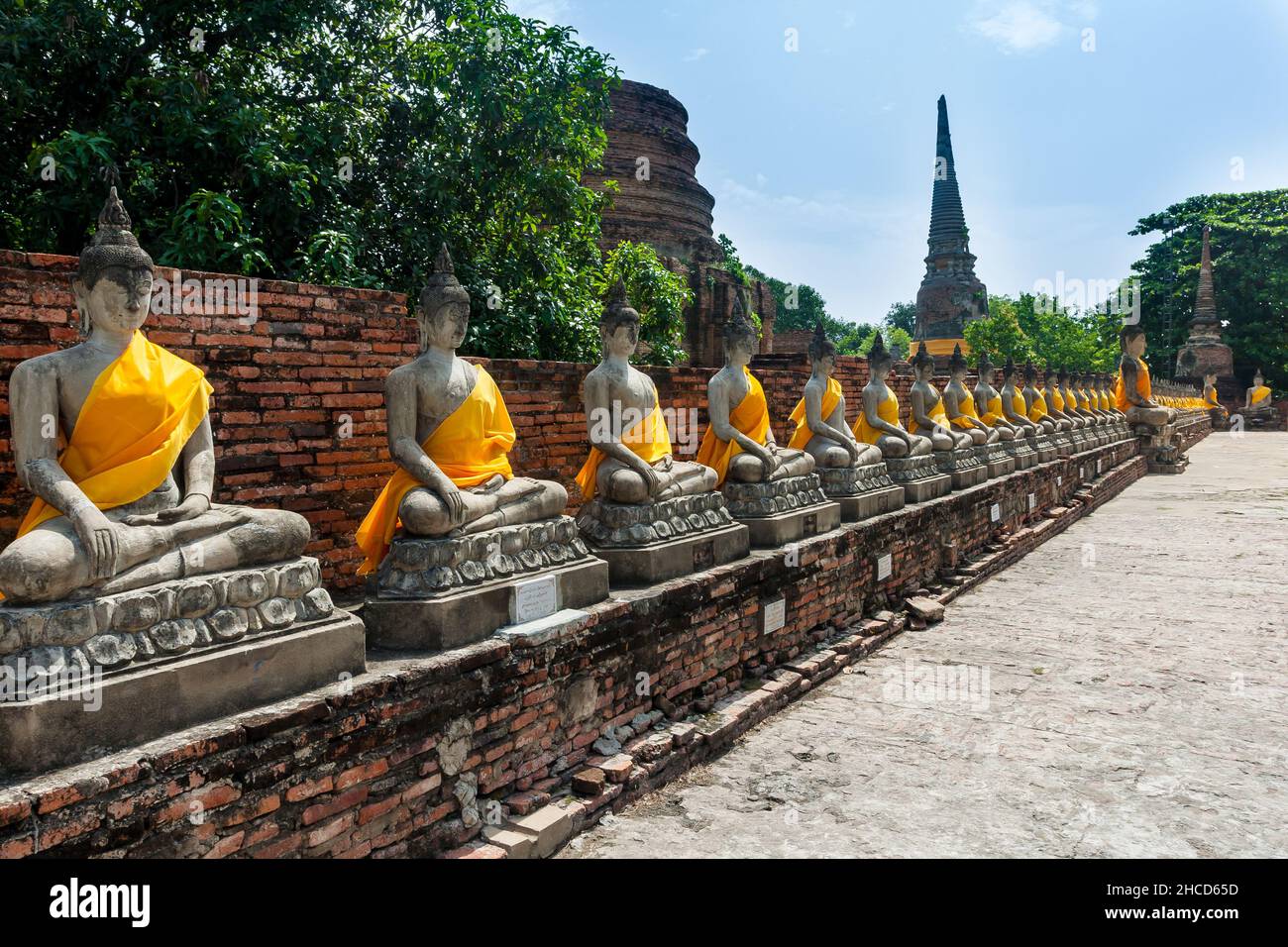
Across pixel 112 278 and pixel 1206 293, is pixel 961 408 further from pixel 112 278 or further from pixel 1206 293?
pixel 1206 293

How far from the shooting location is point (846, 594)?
6.46 m

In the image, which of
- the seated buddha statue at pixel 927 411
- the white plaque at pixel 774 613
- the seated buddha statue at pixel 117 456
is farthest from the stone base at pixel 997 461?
the seated buddha statue at pixel 117 456

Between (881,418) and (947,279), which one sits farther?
(947,279)

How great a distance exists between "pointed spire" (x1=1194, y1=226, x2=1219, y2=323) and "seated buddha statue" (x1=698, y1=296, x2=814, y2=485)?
3871cm

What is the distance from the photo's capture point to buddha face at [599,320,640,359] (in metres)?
4.98

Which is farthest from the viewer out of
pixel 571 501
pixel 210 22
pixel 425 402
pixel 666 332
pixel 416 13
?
pixel 666 332

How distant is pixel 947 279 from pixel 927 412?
41.5 meters

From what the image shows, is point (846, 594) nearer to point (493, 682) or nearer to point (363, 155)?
point (493, 682)

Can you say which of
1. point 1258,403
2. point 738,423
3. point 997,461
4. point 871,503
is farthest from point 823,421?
point 1258,403

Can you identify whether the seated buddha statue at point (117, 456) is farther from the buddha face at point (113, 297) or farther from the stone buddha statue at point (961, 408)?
the stone buddha statue at point (961, 408)

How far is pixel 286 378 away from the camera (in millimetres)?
4578

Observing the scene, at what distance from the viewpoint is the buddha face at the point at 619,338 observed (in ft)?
16.3
